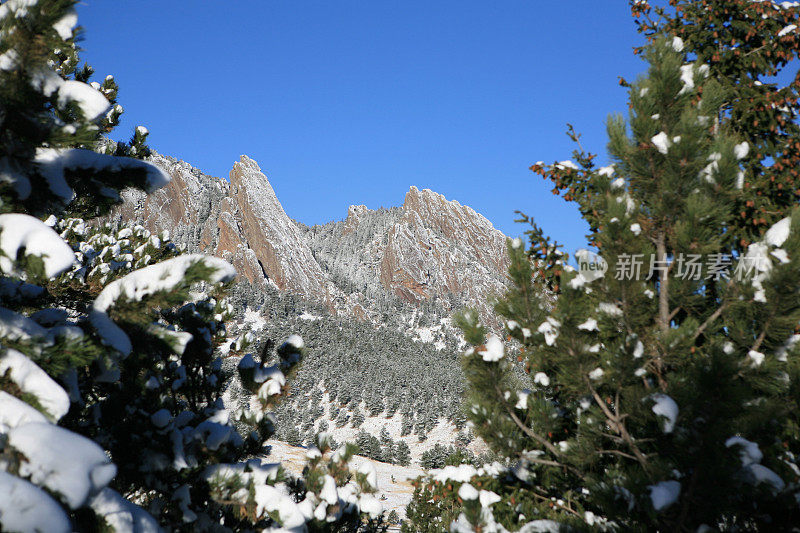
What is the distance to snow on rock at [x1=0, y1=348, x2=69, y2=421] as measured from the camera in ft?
5.82

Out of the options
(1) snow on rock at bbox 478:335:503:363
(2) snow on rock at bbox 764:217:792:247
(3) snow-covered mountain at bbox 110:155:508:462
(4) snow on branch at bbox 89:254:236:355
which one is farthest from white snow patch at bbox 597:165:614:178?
(3) snow-covered mountain at bbox 110:155:508:462

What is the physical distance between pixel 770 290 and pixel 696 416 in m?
1.18

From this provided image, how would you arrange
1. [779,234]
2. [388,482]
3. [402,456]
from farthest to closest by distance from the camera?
[402,456]
[388,482]
[779,234]

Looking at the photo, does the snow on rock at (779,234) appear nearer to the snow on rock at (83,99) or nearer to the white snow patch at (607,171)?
the white snow patch at (607,171)

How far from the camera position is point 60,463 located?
1.44 meters

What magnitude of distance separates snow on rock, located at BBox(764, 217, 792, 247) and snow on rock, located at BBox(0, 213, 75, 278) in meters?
4.25

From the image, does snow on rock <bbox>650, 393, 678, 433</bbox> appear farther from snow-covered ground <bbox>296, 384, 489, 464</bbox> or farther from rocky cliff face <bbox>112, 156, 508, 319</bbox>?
rocky cliff face <bbox>112, 156, 508, 319</bbox>

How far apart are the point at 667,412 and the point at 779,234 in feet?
5.07

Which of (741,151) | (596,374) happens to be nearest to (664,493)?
(596,374)

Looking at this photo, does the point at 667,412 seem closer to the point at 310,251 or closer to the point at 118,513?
the point at 118,513

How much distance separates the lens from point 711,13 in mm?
5195

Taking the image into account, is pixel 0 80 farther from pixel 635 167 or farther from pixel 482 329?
pixel 635 167

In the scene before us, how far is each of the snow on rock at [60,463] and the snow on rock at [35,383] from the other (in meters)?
0.30

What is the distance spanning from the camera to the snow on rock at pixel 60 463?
1.41 meters
